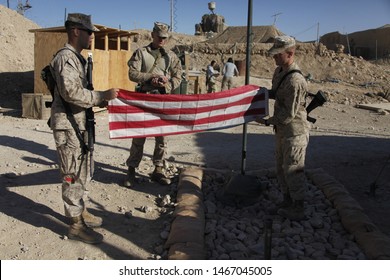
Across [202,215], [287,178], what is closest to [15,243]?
[202,215]

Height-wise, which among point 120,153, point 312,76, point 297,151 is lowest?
point 120,153

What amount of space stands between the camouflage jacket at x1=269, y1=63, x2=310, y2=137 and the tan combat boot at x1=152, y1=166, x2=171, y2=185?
6.05 ft

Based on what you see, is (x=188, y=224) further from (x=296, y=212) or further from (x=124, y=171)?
(x=124, y=171)

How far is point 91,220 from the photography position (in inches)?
174

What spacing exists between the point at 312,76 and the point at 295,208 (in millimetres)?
23963

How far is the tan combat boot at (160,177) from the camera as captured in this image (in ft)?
18.9

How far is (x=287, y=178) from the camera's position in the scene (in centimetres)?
466

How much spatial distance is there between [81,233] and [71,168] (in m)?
0.64

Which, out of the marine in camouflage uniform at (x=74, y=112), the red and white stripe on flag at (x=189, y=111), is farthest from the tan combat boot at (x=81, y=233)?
the red and white stripe on flag at (x=189, y=111)

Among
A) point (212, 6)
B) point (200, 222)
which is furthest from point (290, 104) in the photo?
point (212, 6)

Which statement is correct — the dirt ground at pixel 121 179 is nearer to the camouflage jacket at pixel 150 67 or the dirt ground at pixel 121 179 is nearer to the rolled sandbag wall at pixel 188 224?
the rolled sandbag wall at pixel 188 224

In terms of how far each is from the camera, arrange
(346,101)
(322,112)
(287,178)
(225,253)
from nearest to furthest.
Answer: (225,253), (287,178), (322,112), (346,101)

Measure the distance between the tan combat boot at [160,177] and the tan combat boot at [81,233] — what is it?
174 centimetres

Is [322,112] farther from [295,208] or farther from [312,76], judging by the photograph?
[312,76]
